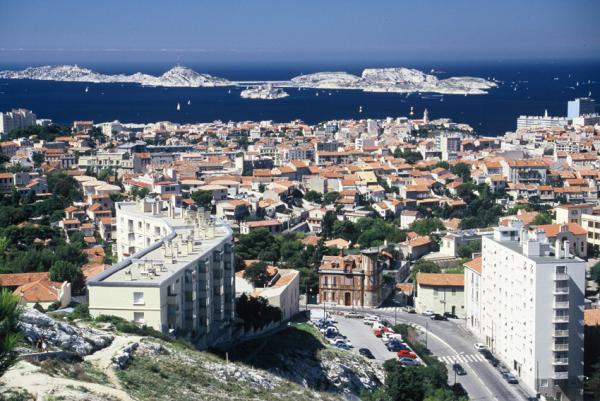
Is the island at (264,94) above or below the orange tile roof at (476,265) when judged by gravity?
above

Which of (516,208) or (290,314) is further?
(516,208)

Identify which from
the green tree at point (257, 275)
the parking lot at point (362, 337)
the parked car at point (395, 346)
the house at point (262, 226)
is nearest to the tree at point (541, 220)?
the house at point (262, 226)

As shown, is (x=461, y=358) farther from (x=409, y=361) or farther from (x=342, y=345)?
(x=342, y=345)

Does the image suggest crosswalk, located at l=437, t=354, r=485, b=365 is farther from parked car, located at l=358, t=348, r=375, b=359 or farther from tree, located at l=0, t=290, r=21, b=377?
tree, located at l=0, t=290, r=21, b=377

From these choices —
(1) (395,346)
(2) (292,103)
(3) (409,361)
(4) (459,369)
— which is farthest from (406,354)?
(2) (292,103)

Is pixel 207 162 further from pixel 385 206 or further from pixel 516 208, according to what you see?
pixel 516 208

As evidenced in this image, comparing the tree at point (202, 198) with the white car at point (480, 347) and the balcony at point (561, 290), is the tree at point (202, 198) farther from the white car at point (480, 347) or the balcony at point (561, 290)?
the balcony at point (561, 290)

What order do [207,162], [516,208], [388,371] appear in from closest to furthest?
[388,371] → [516,208] → [207,162]

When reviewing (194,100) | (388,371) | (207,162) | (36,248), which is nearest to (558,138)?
(207,162)
